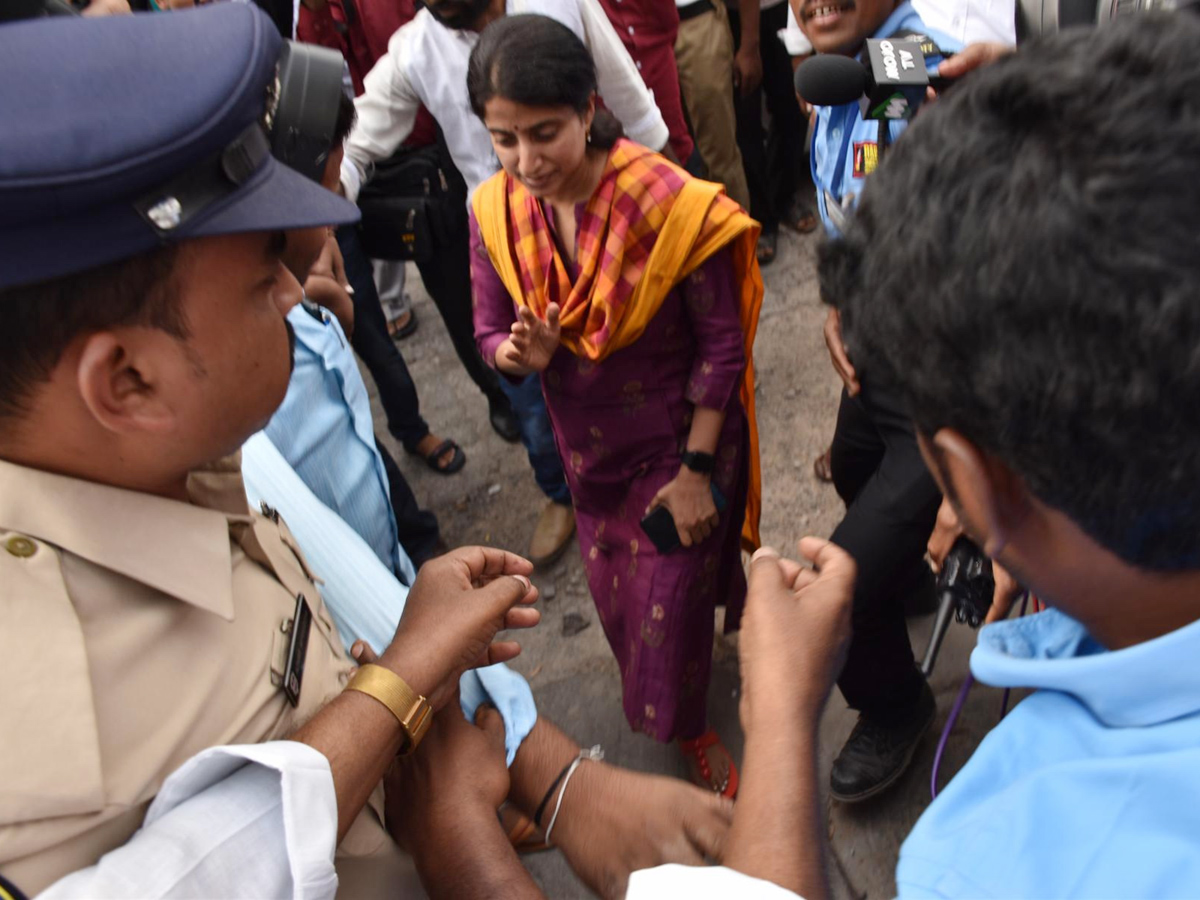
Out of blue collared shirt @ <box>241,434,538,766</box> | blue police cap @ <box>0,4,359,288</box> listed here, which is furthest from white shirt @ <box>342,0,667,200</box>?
blue police cap @ <box>0,4,359,288</box>

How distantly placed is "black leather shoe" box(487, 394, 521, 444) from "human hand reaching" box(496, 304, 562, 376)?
6.02ft

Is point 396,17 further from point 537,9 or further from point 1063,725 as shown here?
point 1063,725

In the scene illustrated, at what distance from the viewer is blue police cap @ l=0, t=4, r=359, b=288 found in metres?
0.71

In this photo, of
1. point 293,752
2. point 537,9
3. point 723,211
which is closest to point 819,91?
point 723,211

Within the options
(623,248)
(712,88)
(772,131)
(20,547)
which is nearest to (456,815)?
(20,547)

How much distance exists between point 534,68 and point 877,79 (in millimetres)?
742

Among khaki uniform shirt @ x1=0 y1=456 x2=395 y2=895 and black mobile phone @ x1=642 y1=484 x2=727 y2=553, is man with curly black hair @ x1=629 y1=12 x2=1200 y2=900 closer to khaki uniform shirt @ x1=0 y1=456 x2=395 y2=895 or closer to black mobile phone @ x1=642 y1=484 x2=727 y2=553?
khaki uniform shirt @ x1=0 y1=456 x2=395 y2=895

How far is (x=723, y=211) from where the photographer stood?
1929mm

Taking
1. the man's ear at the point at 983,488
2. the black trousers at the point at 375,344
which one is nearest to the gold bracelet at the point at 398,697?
the man's ear at the point at 983,488

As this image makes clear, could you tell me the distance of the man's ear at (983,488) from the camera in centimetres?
74

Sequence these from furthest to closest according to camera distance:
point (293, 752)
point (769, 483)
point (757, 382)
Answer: point (757, 382), point (769, 483), point (293, 752)

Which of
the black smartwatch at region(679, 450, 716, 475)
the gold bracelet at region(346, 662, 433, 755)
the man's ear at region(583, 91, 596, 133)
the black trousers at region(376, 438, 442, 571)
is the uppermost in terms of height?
the man's ear at region(583, 91, 596, 133)

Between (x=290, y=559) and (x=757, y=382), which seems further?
(x=757, y=382)

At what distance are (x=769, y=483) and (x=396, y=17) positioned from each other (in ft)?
7.44
